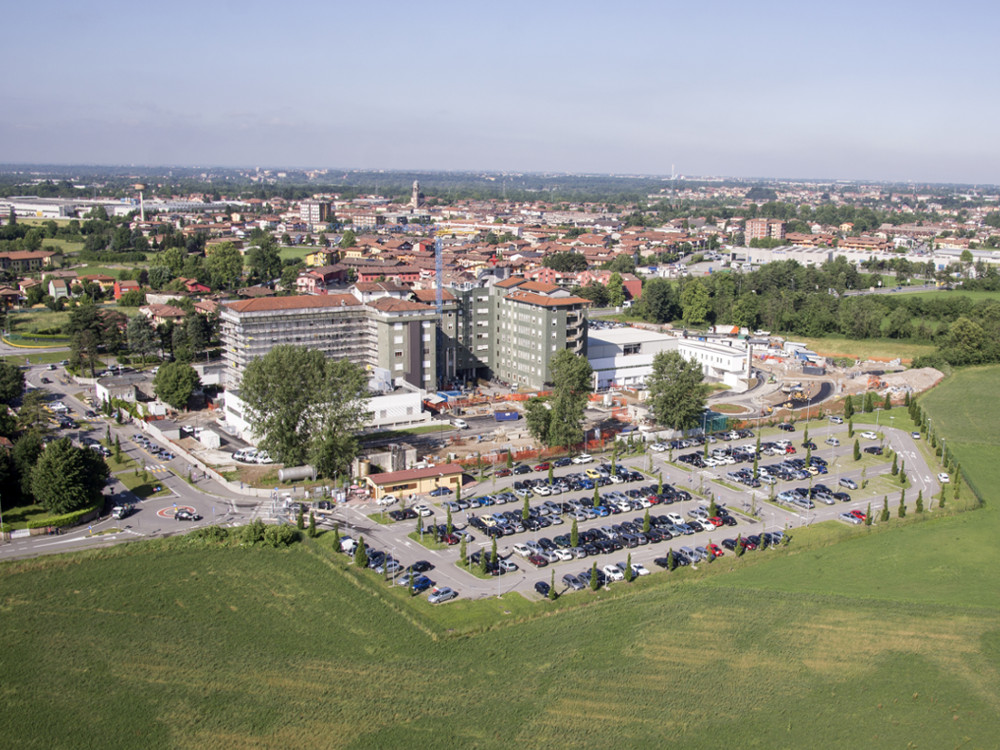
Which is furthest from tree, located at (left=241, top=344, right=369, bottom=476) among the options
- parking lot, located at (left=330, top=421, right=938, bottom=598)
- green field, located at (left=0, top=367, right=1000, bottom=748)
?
green field, located at (left=0, top=367, right=1000, bottom=748)

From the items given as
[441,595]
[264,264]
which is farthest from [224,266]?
[441,595]

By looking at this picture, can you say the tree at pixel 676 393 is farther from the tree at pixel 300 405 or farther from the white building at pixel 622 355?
the tree at pixel 300 405

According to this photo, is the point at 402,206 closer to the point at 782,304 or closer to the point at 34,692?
the point at 782,304

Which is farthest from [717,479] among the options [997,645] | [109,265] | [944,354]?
[109,265]

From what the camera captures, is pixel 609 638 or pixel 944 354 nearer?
pixel 609 638

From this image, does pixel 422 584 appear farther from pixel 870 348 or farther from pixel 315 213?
pixel 315 213

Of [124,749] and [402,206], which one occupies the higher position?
[402,206]

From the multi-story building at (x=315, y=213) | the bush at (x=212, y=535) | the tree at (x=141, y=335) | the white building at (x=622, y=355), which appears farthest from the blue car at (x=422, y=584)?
the multi-story building at (x=315, y=213)
